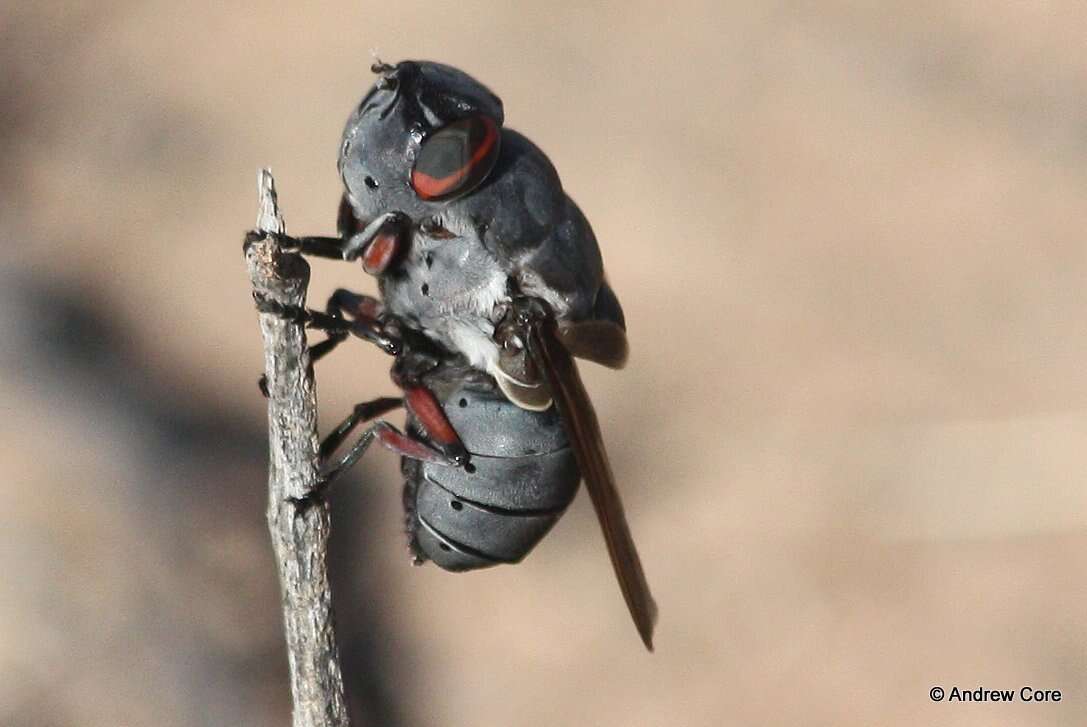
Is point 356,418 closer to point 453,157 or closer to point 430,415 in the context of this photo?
point 430,415

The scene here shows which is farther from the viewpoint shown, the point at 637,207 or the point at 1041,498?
the point at 637,207

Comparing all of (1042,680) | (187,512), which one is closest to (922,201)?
(1042,680)

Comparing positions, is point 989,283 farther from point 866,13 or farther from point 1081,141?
point 866,13

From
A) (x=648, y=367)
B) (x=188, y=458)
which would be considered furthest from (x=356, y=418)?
(x=648, y=367)

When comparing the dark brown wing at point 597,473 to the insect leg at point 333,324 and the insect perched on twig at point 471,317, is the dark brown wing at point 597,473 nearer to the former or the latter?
the insect perched on twig at point 471,317

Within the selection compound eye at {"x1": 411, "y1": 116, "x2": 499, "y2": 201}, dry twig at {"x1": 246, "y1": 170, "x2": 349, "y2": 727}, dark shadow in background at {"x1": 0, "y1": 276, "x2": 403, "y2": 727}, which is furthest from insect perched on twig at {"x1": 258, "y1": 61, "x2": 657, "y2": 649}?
dark shadow in background at {"x1": 0, "y1": 276, "x2": 403, "y2": 727}

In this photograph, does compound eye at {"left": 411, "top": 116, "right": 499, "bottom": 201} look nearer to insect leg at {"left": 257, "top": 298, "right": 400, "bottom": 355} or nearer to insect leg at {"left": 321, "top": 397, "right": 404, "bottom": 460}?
insect leg at {"left": 257, "top": 298, "right": 400, "bottom": 355}

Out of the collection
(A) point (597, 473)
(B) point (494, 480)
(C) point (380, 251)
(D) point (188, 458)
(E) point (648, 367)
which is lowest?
(D) point (188, 458)
